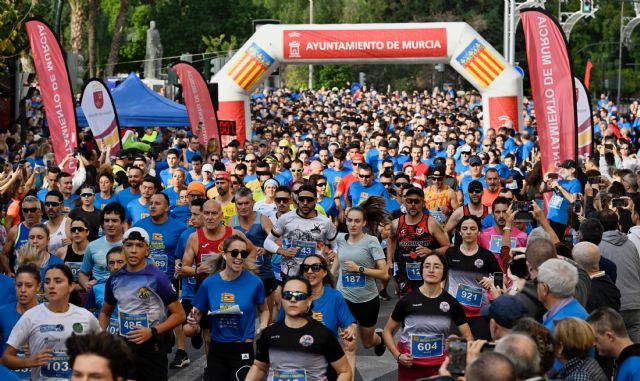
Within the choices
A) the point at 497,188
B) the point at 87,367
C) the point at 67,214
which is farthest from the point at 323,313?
the point at 497,188

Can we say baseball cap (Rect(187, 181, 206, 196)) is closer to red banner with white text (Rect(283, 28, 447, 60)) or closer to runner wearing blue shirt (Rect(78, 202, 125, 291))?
runner wearing blue shirt (Rect(78, 202, 125, 291))

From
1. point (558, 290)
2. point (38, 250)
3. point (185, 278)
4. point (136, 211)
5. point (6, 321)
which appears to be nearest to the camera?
point (558, 290)

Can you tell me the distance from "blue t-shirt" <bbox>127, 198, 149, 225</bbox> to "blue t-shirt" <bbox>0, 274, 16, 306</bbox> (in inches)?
173

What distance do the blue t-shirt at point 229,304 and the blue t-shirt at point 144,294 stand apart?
1.13 ft

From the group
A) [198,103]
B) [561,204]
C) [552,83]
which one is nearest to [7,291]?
[561,204]

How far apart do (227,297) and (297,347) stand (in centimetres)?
162

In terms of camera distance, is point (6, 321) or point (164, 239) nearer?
point (6, 321)

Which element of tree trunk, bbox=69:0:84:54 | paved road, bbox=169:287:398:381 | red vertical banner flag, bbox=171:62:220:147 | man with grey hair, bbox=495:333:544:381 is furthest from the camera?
tree trunk, bbox=69:0:84:54

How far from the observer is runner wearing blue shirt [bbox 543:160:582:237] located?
1381cm

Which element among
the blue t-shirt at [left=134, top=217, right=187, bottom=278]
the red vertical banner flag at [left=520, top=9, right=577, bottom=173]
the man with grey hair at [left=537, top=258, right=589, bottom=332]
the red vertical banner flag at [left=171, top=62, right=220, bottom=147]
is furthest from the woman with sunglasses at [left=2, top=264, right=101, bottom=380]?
the red vertical banner flag at [left=171, top=62, right=220, bottom=147]

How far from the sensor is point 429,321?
849 centimetres

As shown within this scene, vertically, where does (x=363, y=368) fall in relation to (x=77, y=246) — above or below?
below

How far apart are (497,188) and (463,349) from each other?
29.3 feet

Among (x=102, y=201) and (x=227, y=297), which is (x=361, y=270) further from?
(x=102, y=201)
